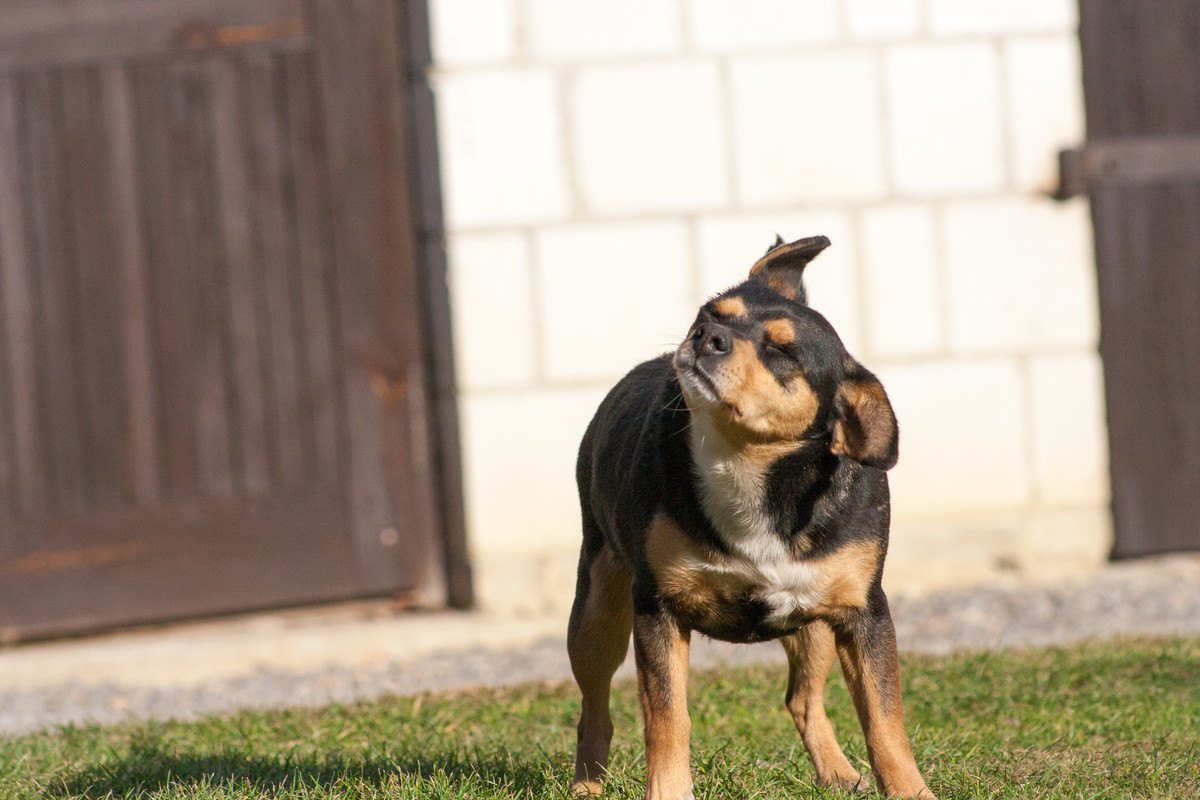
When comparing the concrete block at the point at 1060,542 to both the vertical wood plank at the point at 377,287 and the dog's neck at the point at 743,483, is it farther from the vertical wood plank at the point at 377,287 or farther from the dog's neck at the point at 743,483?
the dog's neck at the point at 743,483

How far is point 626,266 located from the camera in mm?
6934

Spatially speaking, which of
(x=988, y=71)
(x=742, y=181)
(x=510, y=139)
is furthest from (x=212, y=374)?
(x=988, y=71)

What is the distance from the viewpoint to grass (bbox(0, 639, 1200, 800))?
3.91 metres

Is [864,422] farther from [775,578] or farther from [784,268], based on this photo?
[784,268]

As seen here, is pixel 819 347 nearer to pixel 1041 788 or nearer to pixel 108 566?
pixel 1041 788

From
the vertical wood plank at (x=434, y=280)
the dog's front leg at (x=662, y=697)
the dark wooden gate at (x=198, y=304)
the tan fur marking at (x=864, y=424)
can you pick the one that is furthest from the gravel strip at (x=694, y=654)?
the tan fur marking at (x=864, y=424)

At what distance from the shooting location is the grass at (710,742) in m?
3.91

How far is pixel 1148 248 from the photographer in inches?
286

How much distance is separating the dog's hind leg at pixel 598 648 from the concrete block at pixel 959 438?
326 cm

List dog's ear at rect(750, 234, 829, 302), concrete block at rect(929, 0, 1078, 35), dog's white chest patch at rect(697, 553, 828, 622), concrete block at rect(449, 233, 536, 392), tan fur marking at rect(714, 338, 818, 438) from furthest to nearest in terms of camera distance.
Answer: concrete block at rect(929, 0, 1078, 35) → concrete block at rect(449, 233, 536, 392) → dog's ear at rect(750, 234, 829, 302) → dog's white chest patch at rect(697, 553, 828, 622) → tan fur marking at rect(714, 338, 818, 438)

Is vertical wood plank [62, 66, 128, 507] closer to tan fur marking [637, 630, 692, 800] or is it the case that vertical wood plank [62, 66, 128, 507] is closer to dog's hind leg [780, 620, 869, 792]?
dog's hind leg [780, 620, 869, 792]

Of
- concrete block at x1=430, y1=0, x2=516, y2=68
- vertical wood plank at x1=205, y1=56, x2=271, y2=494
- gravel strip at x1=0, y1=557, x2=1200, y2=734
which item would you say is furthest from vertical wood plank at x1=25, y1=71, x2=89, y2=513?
concrete block at x1=430, y1=0, x2=516, y2=68

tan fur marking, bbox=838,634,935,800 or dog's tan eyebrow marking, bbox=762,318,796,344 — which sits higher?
dog's tan eyebrow marking, bbox=762,318,796,344

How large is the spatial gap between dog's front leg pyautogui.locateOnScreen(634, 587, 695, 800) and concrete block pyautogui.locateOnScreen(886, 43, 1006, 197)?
3.92 meters
